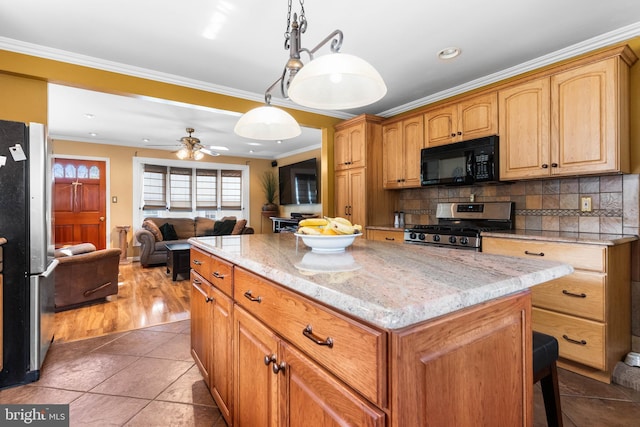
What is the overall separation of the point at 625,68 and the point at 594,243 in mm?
1320

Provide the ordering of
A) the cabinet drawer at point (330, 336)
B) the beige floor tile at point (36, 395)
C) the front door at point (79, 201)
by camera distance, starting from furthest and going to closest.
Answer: the front door at point (79, 201), the beige floor tile at point (36, 395), the cabinet drawer at point (330, 336)

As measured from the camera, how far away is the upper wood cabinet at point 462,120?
2.87 m

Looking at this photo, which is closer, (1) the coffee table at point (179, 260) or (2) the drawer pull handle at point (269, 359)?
(2) the drawer pull handle at point (269, 359)

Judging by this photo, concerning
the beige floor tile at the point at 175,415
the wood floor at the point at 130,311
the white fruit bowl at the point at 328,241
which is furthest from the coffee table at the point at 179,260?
the white fruit bowl at the point at 328,241

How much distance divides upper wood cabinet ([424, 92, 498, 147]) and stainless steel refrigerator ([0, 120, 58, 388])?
334 cm

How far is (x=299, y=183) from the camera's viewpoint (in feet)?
21.3

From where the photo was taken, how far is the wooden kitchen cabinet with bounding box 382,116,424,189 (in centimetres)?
353

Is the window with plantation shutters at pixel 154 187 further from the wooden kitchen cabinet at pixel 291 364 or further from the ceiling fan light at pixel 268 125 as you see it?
the wooden kitchen cabinet at pixel 291 364

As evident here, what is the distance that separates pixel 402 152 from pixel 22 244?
346cm

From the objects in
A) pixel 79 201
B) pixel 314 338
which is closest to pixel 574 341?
pixel 314 338

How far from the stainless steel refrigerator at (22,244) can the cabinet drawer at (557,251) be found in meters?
3.25

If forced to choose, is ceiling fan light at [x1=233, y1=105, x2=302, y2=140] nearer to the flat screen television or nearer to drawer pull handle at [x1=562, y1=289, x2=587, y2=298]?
drawer pull handle at [x1=562, y1=289, x2=587, y2=298]

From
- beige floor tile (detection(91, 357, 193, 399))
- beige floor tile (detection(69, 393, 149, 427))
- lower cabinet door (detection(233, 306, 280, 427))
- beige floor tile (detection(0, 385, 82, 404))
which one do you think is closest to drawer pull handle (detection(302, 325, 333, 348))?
lower cabinet door (detection(233, 306, 280, 427))

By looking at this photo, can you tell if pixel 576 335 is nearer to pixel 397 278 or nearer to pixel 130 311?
pixel 397 278
